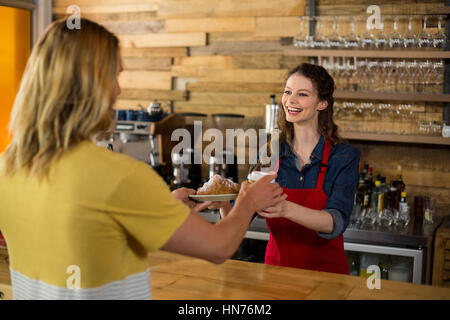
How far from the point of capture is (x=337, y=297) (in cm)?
174

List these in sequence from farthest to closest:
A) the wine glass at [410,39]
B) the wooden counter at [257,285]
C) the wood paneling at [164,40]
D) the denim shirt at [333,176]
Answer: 1. the wood paneling at [164,40]
2. the wine glass at [410,39]
3. the denim shirt at [333,176]
4. the wooden counter at [257,285]

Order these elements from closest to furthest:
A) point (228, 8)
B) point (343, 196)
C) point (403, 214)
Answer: point (343, 196) < point (403, 214) < point (228, 8)

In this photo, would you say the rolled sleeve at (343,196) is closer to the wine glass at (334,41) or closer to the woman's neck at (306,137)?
the woman's neck at (306,137)

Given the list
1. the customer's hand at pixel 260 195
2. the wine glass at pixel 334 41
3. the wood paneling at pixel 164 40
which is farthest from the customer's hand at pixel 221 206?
the wood paneling at pixel 164 40

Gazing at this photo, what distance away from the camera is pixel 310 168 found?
7.88 ft

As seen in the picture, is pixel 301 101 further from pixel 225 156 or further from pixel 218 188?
pixel 225 156

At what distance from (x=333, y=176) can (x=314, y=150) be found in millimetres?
159

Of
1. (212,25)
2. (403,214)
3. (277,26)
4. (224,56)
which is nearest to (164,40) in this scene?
(212,25)

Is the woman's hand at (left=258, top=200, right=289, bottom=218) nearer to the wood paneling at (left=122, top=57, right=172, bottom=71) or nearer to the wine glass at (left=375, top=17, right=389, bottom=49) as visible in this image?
the wine glass at (left=375, top=17, right=389, bottom=49)

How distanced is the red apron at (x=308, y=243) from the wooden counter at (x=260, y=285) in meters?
0.38

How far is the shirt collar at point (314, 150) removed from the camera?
2.39 metres

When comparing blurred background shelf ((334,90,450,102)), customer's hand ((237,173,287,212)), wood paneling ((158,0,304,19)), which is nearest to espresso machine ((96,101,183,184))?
wood paneling ((158,0,304,19))

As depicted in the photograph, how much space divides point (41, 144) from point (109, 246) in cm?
26
